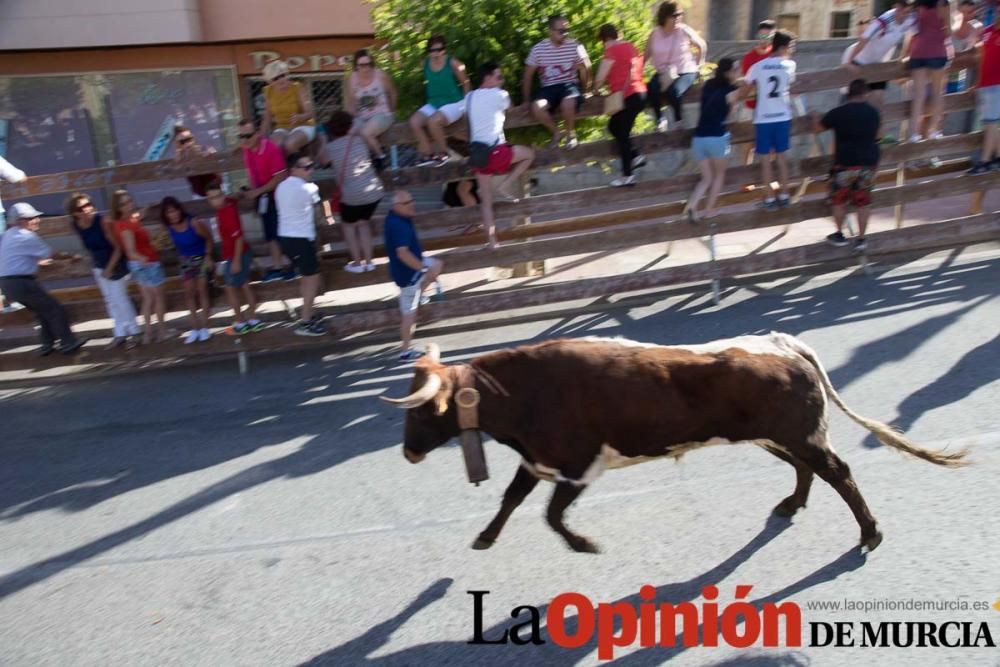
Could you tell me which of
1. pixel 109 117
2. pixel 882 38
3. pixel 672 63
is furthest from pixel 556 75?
pixel 109 117

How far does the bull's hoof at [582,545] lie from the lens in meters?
4.74

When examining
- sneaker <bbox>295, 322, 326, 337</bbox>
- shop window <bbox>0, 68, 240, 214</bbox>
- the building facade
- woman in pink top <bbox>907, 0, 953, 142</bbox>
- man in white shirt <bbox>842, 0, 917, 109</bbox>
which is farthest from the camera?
shop window <bbox>0, 68, 240, 214</bbox>

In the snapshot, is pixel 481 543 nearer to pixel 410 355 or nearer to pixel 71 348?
pixel 410 355

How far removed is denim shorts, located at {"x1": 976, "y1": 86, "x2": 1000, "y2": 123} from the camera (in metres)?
9.38

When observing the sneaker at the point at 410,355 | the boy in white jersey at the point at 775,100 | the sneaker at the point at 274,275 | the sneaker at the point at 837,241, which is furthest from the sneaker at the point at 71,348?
the sneaker at the point at 837,241

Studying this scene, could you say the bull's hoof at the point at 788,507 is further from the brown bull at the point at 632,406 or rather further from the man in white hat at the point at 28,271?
the man in white hat at the point at 28,271

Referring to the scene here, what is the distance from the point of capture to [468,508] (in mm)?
5523

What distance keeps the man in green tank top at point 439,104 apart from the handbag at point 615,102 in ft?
4.83

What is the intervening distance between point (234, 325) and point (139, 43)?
8008 millimetres

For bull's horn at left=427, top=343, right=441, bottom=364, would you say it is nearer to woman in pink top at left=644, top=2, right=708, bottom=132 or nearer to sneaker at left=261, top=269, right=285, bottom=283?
sneaker at left=261, top=269, right=285, bottom=283

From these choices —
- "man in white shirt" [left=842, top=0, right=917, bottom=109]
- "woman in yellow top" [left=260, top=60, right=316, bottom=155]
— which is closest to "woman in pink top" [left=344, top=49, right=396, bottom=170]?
"woman in yellow top" [left=260, top=60, right=316, bottom=155]

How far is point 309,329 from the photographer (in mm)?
8672

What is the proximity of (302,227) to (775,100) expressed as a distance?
16.2 ft

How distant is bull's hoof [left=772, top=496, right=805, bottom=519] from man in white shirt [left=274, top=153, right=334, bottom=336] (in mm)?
5129
